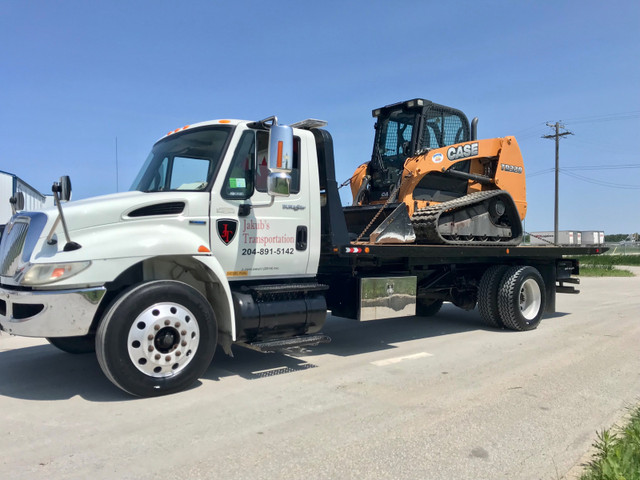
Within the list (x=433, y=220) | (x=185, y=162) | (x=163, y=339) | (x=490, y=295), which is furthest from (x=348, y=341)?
(x=185, y=162)

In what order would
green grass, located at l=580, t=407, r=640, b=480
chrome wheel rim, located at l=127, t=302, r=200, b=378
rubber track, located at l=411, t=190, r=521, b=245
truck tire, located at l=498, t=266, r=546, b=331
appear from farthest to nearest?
truck tire, located at l=498, t=266, r=546, b=331, rubber track, located at l=411, t=190, r=521, b=245, chrome wheel rim, located at l=127, t=302, r=200, b=378, green grass, located at l=580, t=407, r=640, b=480

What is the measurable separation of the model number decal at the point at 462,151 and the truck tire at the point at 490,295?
1.92 metres

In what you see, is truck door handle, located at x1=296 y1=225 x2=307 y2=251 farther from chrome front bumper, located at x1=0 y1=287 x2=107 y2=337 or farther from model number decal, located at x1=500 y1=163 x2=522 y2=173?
model number decal, located at x1=500 y1=163 x2=522 y2=173

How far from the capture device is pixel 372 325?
8883 millimetres

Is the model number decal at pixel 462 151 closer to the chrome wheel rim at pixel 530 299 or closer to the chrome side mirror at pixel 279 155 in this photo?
the chrome wheel rim at pixel 530 299

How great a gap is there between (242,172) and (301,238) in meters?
1.01

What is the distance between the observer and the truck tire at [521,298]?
8258 millimetres

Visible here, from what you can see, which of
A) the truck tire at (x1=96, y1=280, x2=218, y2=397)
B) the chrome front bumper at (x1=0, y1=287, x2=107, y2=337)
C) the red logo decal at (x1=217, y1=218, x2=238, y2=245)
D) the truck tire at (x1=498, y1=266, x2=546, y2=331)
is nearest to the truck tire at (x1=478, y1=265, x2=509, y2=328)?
the truck tire at (x1=498, y1=266, x2=546, y2=331)

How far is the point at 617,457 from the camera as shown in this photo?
3139 millimetres

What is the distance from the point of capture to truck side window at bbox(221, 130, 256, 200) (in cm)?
535

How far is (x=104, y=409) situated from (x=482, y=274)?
6.35m

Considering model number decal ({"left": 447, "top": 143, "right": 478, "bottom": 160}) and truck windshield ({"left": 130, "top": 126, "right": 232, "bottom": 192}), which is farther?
model number decal ({"left": 447, "top": 143, "right": 478, "bottom": 160})

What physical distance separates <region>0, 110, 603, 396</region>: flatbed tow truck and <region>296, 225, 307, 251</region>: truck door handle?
1cm

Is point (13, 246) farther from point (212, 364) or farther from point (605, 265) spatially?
point (605, 265)
